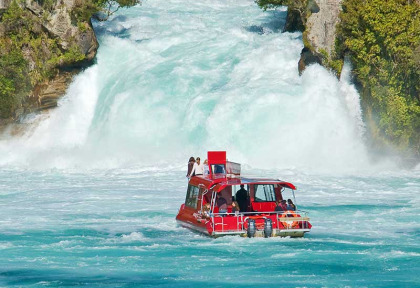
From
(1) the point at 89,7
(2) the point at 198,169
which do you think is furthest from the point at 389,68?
(1) the point at 89,7

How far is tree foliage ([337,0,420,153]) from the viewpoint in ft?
169

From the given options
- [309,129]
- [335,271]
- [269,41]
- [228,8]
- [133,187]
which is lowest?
[335,271]

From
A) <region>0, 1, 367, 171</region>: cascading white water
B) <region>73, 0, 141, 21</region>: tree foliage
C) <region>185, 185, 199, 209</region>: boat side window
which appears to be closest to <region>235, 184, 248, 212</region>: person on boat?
<region>185, 185, 199, 209</region>: boat side window

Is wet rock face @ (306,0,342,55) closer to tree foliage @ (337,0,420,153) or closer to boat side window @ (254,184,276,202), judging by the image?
tree foliage @ (337,0,420,153)

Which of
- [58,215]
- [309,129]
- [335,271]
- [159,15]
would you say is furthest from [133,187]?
[159,15]

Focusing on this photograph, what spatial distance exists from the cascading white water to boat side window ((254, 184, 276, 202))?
17.0m

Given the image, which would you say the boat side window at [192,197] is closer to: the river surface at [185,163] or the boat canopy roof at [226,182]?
the boat canopy roof at [226,182]

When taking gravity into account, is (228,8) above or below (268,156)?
above

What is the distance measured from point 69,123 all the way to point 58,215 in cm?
2282

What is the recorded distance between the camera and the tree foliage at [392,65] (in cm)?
5166

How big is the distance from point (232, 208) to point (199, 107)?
23.2m

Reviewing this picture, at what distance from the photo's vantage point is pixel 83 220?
36.4 metres

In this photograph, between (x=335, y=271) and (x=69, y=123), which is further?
(x=69, y=123)

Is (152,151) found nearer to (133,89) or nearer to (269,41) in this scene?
(133,89)
